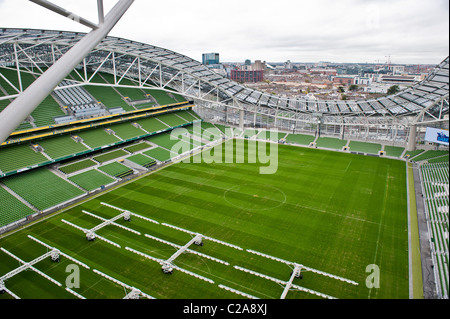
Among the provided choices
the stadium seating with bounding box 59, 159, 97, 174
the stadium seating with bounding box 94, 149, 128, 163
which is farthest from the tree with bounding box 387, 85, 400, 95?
the stadium seating with bounding box 59, 159, 97, 174

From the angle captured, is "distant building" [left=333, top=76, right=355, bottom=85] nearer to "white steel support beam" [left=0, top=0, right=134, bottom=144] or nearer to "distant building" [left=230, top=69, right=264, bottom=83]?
"distant building" [left=230, top=69, right=264, bottom=83]

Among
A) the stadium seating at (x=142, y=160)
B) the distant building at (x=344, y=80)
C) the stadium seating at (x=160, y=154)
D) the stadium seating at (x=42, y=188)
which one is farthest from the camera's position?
the distant building at (x=344, y=80)

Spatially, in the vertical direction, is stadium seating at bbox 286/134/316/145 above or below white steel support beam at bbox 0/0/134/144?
below

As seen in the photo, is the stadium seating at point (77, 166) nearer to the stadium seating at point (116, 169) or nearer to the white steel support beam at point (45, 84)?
the stadium seating at point (116, 169)

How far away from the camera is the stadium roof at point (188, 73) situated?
92.7 feet

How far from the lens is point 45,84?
15.4 feet

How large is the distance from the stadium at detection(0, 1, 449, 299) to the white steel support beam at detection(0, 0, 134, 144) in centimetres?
9

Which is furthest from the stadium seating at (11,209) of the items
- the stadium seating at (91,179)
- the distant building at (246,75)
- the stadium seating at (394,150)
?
the distant building at (246,75)

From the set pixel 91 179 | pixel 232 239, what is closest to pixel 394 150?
pixel 232 239

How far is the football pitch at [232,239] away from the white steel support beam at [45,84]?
38.9ft

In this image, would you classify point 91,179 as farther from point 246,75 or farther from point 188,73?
point 246,75

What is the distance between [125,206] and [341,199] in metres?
18.0

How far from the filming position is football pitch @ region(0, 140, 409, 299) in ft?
51.4
